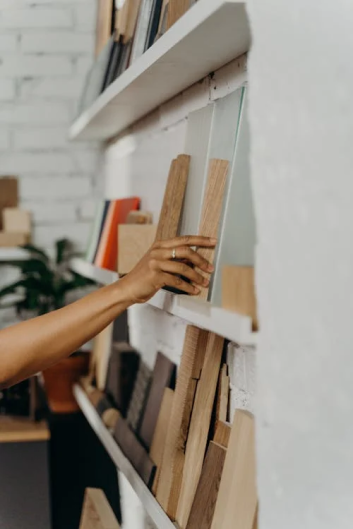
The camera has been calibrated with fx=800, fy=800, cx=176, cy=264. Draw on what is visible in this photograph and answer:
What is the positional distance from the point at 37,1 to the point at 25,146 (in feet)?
2.30

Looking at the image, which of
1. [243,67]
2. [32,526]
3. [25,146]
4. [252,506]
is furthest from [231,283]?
[25,146]

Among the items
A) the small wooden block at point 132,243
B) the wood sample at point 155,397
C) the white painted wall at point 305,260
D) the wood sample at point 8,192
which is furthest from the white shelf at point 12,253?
the white painted wall at point 305,260

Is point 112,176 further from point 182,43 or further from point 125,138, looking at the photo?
point 182,43

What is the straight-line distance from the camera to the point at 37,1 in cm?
388

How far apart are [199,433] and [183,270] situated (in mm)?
464

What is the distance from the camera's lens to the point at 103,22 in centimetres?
341

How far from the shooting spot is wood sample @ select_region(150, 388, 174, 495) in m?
2.16

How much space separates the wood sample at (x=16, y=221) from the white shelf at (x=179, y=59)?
987mm

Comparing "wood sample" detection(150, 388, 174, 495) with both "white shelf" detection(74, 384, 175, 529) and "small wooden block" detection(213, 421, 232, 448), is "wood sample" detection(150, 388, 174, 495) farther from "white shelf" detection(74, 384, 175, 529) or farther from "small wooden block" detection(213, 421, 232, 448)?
"small wooden block" detection(213, 421, 232, 448)

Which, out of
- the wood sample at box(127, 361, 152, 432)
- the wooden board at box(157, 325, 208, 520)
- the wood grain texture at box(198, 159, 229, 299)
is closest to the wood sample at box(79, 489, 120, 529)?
the wood sample at box(127, 361, 152, 432)

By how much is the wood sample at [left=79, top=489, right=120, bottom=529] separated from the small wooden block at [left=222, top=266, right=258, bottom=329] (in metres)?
1.29

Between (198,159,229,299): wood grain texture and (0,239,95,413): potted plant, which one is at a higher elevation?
(198,159,229,299): wood grain texture

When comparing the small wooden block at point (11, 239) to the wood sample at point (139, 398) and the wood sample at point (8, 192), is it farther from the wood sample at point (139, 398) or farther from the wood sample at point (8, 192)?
the wood sample at point (139, 398)

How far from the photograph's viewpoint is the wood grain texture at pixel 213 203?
1.61 m
